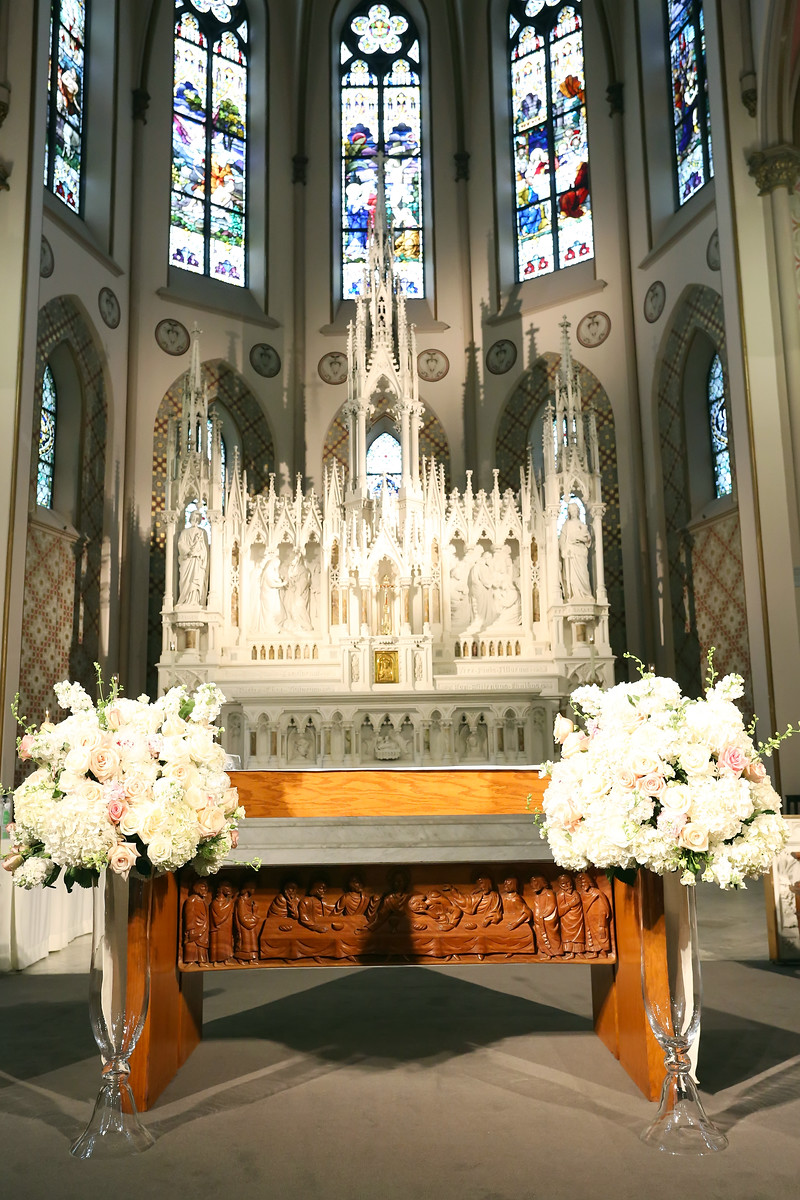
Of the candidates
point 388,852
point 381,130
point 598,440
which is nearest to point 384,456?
point 598,440

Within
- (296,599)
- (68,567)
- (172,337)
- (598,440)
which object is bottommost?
(296,599)

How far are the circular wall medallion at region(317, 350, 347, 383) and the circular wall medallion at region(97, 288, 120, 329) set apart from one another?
3.18 m

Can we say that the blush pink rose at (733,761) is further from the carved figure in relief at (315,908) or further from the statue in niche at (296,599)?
the statue in niche at (296,599)

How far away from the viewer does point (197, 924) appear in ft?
12.6

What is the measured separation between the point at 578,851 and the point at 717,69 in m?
9.95

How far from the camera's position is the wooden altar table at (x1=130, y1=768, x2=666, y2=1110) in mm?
3717

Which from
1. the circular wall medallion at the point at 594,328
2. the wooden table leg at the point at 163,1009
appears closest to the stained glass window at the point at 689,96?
the circular wall medallion at the point at 594,328

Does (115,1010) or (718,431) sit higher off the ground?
(718,431)

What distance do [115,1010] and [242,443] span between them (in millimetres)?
12241

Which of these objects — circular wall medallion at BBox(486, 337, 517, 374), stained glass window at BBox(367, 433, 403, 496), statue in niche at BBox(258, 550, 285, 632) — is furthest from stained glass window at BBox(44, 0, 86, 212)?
circular wall medallion at BBox(486, 337, 517, 374)

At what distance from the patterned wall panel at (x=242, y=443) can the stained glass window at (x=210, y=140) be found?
71.0 inches

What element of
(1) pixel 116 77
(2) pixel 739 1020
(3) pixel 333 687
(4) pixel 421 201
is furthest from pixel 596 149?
(2) pixel 739 1020

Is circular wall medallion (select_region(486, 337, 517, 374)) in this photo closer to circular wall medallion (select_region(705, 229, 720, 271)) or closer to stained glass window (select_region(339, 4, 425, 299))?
stained glass window (select_region(339, 4, 425, 299))

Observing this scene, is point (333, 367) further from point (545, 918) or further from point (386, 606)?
point (545, 918)
